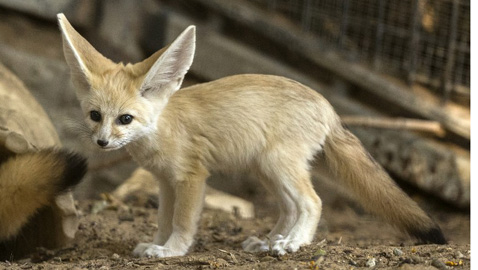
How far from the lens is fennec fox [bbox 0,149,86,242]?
326 centimetres

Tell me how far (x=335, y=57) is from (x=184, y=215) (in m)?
3.30

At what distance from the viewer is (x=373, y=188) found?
129 inches

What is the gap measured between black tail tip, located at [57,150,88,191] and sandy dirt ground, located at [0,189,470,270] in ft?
1.23

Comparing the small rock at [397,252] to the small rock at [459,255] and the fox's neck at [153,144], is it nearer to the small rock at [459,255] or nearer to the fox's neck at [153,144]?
the small rock at [459,255]

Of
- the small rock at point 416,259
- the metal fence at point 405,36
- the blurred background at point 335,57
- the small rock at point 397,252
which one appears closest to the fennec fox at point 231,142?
the small rock at point 397,252

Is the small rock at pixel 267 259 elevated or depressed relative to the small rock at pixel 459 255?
depressed

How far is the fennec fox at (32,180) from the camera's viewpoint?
3.26m

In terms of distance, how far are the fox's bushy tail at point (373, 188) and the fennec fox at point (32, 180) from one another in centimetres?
124

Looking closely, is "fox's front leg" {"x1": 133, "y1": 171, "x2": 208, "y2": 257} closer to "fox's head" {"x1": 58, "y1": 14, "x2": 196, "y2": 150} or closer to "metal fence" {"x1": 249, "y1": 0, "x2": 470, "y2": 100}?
"fox's head" {"x1": 58, "y1": 14, "x2": 196, "y2": 150}

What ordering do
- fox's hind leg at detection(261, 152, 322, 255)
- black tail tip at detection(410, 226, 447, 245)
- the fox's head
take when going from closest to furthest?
the fox's head
fox's hind leg at detection(261, 152, 322, 255)
black tail tip at detection(410, 226, 447, 245)

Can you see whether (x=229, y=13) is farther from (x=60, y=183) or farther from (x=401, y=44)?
(x=60, y=183)

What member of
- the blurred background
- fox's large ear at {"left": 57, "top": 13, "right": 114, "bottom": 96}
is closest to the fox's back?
fox's large ear at {"left": 57, "top": 13, "right": 114, "bottom": 96}

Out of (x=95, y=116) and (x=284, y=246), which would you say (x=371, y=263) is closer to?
(x=284, y=246)

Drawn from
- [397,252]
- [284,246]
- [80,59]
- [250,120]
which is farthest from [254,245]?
[80,59]
